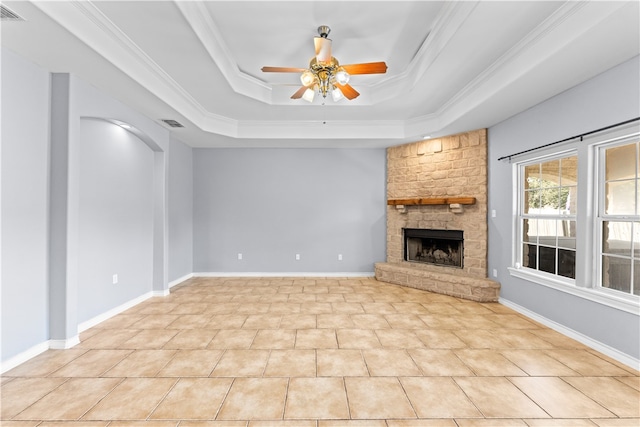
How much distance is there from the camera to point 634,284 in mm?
2623

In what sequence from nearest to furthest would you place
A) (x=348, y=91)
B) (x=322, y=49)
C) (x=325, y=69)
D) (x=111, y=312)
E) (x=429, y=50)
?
(x=322, y=49)
(x=325, y=69)
(x=429, y=50)
(x=348, y=91)
(x=111, y=312)

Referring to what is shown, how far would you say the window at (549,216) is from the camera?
3.26m

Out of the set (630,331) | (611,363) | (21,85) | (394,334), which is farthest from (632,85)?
(21,85)

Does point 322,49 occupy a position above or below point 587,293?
above

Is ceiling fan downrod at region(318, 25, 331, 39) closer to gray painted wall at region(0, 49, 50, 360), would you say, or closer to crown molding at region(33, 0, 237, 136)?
crown molding at region(33, 0, 237, 136)

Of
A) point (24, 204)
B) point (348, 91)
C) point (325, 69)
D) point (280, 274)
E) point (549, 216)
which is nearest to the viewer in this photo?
point (24, 204)

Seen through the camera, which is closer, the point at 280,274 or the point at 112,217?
the point at 112,217

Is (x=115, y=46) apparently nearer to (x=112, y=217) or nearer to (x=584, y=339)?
(x=112, y=217)

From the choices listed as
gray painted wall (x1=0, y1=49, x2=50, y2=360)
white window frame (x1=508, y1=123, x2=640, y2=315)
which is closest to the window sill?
white window frame (x1=508, y1=123, x2=640, y2=315)

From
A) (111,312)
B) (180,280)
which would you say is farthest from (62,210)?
(180,280)

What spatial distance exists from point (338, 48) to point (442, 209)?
3194mm

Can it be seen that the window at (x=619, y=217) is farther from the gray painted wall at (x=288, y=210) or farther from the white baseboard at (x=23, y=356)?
the white baseboard at (x=23, y=356)

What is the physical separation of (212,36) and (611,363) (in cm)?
475

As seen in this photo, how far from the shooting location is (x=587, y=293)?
2.86 m
